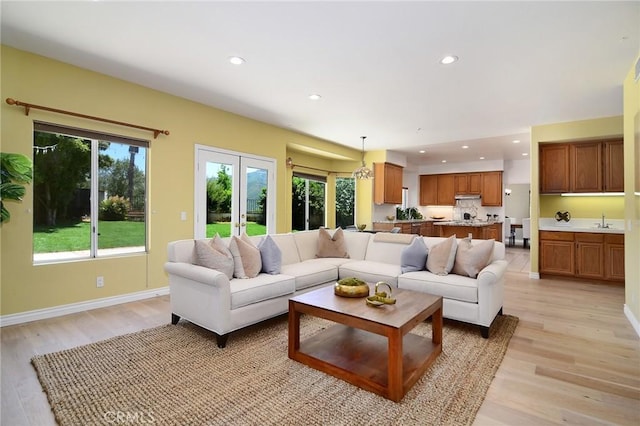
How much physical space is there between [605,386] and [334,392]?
1.90 metres

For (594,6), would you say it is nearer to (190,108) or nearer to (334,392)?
(334,392)

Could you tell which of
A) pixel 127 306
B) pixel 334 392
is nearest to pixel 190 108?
pixel 127 306

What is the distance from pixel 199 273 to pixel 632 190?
15.1 ft

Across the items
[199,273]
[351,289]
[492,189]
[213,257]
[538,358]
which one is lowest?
[538,358]

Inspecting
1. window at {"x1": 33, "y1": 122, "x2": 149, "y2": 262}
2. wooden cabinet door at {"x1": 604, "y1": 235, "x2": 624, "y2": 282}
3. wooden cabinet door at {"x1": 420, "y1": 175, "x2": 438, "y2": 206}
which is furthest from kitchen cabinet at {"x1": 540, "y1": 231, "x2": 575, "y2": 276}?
window at {"x1": 33, "y1": 122, "x2": 149, "y2": 262}

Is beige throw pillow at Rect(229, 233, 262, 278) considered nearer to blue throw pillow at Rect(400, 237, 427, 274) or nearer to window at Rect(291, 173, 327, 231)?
blue throw pillow at Rect(400, 237, 427, 274)

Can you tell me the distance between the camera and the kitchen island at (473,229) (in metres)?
8.09

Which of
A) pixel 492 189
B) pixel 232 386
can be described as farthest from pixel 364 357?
pixel 492 189

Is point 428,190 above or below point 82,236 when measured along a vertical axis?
above

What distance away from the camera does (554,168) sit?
583cm

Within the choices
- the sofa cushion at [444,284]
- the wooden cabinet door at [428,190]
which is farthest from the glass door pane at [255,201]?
the wooden cabinet door at [428,190]

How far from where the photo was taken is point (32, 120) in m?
3.36

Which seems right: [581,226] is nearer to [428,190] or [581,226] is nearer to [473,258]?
[473,258]

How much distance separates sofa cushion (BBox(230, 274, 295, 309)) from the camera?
9.27ft
